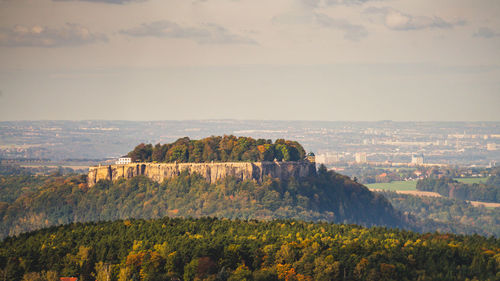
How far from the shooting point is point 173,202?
16275cm

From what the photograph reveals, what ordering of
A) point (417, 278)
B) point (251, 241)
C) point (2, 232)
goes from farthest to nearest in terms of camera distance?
point (2, 232) < point (251, 241) < point (417, 278)

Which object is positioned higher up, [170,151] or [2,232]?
[170,151]

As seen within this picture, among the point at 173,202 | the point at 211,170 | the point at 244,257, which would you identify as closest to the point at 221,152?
the point at 211,170

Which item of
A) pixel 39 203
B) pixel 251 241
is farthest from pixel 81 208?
pixel 251 241

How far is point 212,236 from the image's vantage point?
100500 millimetres

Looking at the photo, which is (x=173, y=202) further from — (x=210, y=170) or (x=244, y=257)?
(x=244, y=257)

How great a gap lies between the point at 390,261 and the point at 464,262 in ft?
21.2

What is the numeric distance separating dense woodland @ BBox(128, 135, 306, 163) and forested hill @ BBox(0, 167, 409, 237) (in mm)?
3250

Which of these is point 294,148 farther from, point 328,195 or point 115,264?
point 115,264

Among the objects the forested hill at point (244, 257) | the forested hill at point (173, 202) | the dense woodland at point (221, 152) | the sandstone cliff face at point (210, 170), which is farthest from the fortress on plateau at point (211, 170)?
the forested hill at point (244, 257)

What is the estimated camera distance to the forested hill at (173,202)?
525ft

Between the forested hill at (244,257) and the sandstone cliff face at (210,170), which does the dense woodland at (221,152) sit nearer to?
the sandstone cliff face at (210,170)

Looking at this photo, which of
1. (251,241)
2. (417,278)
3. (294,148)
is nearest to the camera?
(417,278)

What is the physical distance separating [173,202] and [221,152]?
10.2 m
